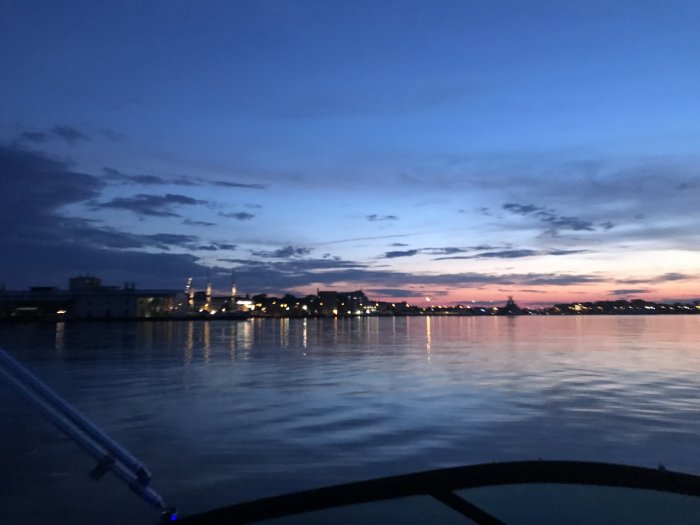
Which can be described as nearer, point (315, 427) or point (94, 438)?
point (94, 438)

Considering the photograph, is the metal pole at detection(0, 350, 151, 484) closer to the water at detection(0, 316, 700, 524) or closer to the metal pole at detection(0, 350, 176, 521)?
the metal pole at detection(0, 350, 176, 521)

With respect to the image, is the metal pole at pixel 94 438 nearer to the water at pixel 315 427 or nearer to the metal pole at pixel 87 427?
the metal pole at pixel 87 427

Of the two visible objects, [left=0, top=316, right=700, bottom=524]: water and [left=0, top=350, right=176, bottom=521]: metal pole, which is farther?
[left=0, top=316, right=700, bottom=524]: water

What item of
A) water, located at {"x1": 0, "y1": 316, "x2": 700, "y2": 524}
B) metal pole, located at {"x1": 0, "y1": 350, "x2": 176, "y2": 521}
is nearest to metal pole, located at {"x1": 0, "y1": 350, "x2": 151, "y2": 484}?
metal pole, located at {"x1": 0, "y1": 350, "x2": 176, "y2": 521}

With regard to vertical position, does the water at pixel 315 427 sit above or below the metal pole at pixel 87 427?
below

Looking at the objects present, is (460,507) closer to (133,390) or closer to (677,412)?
(677,412)

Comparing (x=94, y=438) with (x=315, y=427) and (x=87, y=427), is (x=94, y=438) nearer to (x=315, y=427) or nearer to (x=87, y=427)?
(x=87, y=427)

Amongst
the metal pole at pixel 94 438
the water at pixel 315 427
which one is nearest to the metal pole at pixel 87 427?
the metal pole at pixel 94 438

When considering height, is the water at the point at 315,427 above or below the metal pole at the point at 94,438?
below

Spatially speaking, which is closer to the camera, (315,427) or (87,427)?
(87,427)

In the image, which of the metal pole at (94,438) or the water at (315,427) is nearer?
the metal pole at (94,438)

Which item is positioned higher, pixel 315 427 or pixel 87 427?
pixel 87 427

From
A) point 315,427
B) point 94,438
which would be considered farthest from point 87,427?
point 315,427

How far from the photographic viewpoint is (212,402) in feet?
49.2
